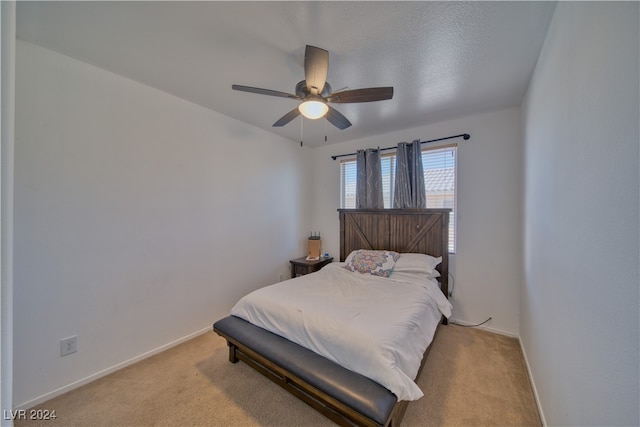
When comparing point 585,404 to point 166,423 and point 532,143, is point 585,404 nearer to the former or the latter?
point 532,143

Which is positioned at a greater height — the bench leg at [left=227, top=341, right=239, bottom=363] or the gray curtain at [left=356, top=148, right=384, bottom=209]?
the gray curtain at [left=356, top=148, right=384, bottom=209]

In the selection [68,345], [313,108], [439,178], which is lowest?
[68,345]

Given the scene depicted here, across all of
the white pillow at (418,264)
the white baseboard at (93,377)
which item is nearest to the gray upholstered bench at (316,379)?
the white baseboard at (93,377)

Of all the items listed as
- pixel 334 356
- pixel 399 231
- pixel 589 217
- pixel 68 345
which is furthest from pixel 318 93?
pixel 68 345

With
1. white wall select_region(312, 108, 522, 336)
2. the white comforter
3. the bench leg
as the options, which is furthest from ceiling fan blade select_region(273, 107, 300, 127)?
the bench leg

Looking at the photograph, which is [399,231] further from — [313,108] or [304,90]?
[304,90]

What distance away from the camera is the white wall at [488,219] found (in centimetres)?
264

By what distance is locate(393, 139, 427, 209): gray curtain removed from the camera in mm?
3107

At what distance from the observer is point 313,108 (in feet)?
5.89

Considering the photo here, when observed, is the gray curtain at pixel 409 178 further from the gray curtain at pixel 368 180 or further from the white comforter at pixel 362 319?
the white comforter at pixel 362 319

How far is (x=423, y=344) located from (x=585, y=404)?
92 centimetres

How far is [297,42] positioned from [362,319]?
1996mm

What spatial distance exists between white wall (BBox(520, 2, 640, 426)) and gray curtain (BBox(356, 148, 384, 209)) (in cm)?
195

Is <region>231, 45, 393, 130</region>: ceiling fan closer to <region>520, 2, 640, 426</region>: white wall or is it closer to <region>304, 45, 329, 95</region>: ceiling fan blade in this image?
<region>304, 45, 329, 95</region>: ceiling fan blade
